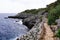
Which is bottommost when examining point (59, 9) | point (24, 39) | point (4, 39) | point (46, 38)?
point (4, 39)

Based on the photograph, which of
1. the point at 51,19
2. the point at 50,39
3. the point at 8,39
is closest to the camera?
the point at 50,39

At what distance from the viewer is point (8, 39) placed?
1741 inches

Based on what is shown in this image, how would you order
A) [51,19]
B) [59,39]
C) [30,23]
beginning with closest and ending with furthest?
[59,39]
[51,19]
[30,23]

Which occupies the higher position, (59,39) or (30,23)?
(59,39)

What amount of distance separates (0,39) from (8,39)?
1.71 m

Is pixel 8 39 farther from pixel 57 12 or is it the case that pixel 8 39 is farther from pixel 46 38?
pixel 46 38

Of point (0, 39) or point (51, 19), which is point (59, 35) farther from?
point (0, 39)

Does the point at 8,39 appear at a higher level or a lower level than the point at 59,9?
lower

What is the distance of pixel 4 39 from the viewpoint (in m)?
44.4

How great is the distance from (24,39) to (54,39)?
10.9 metres

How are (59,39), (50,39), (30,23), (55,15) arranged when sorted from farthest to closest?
(30,23) → (55,15) → (50,39) → (59,39)

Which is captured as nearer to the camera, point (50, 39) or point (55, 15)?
point (50, 39)

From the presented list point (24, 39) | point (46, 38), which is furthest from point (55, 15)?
point (46, 38)

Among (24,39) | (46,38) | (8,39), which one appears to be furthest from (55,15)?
(8,39)
